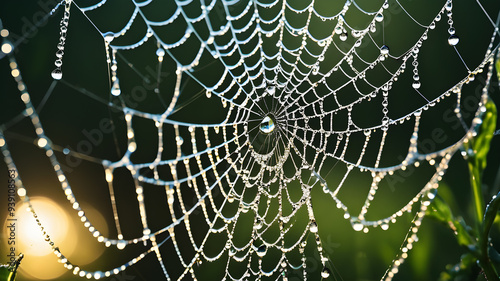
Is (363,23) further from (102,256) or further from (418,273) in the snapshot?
(102,256)

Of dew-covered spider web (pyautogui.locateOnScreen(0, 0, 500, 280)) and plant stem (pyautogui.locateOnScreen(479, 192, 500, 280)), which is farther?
dew-covered spider web (pyautogui.locateOnScreen(0, 0, 500, 280))

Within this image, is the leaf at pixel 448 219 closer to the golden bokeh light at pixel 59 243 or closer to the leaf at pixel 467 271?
the leaf at pixel 467 271

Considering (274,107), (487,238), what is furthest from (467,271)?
(274,107)

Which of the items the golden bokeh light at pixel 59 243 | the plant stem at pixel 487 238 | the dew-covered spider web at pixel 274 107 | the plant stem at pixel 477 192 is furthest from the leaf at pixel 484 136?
the golden bokeh light at pixel 59 243

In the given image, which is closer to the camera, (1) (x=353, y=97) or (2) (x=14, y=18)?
(2) (x=14, y=18)

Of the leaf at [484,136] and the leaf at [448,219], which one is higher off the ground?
the leaf at [484,136]

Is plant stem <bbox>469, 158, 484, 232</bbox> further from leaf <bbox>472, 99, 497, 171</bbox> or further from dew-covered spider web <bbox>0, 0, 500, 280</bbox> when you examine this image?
dew-covered spider web <bbox>0, 0, 500, 280</bbox>

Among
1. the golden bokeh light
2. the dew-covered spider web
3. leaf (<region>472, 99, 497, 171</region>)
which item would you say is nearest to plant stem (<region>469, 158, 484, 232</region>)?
leaf (<region>472, 99, 497, 171</region>)

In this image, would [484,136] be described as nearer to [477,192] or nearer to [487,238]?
[477,192]

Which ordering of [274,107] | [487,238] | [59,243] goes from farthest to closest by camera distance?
1. [59,243]
2. [274,107]
3. [487,238]

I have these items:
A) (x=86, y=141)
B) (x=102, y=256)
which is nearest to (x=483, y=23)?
(x=86, y=141)

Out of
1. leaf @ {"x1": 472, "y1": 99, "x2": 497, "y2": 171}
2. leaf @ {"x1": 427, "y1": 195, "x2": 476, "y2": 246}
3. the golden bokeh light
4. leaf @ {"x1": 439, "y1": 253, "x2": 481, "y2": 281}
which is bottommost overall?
leaf @ {"x1": 439, "y1": 253, "x2": 481, "y2": 281}
